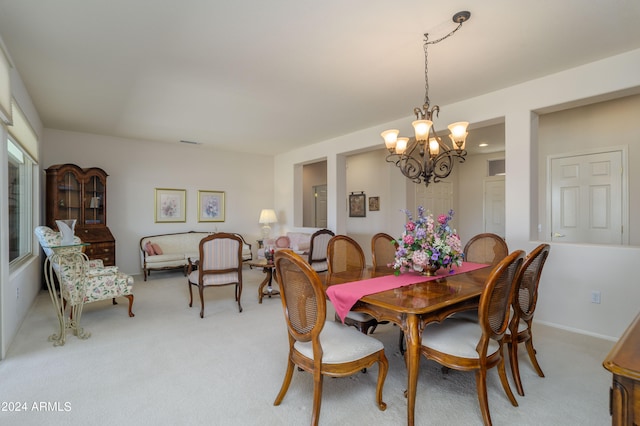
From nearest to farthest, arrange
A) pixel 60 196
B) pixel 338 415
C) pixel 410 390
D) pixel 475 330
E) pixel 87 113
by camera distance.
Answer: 1. pixel 410 390
2. pixel 338 415
3. pixel 475 330
4. pixel 87 113
5. pixel 60 196

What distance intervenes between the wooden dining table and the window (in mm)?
3614

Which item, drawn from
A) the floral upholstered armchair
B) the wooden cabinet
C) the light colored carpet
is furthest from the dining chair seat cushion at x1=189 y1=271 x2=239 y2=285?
the wooden cabinet

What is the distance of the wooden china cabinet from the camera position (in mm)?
5043

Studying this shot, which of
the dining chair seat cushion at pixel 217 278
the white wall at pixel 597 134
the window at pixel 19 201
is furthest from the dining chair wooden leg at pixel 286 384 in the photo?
the white wall at pixel 597 134

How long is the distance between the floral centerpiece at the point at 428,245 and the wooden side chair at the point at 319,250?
2.20 metres

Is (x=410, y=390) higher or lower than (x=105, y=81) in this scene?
lower

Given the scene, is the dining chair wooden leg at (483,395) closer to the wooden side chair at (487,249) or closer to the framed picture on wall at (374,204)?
the wooden side chair at (487,249)

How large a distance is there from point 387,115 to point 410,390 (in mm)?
3736

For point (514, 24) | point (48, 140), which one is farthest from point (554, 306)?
point (48, 140)

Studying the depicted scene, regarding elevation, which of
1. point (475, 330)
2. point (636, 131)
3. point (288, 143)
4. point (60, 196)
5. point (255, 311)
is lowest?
point (255, 311)

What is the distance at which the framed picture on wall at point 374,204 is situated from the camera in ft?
23.1

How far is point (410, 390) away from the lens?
177 cm

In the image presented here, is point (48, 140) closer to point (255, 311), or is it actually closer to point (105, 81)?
point (105, 81)

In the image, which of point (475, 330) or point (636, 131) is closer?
point (475, 330)
